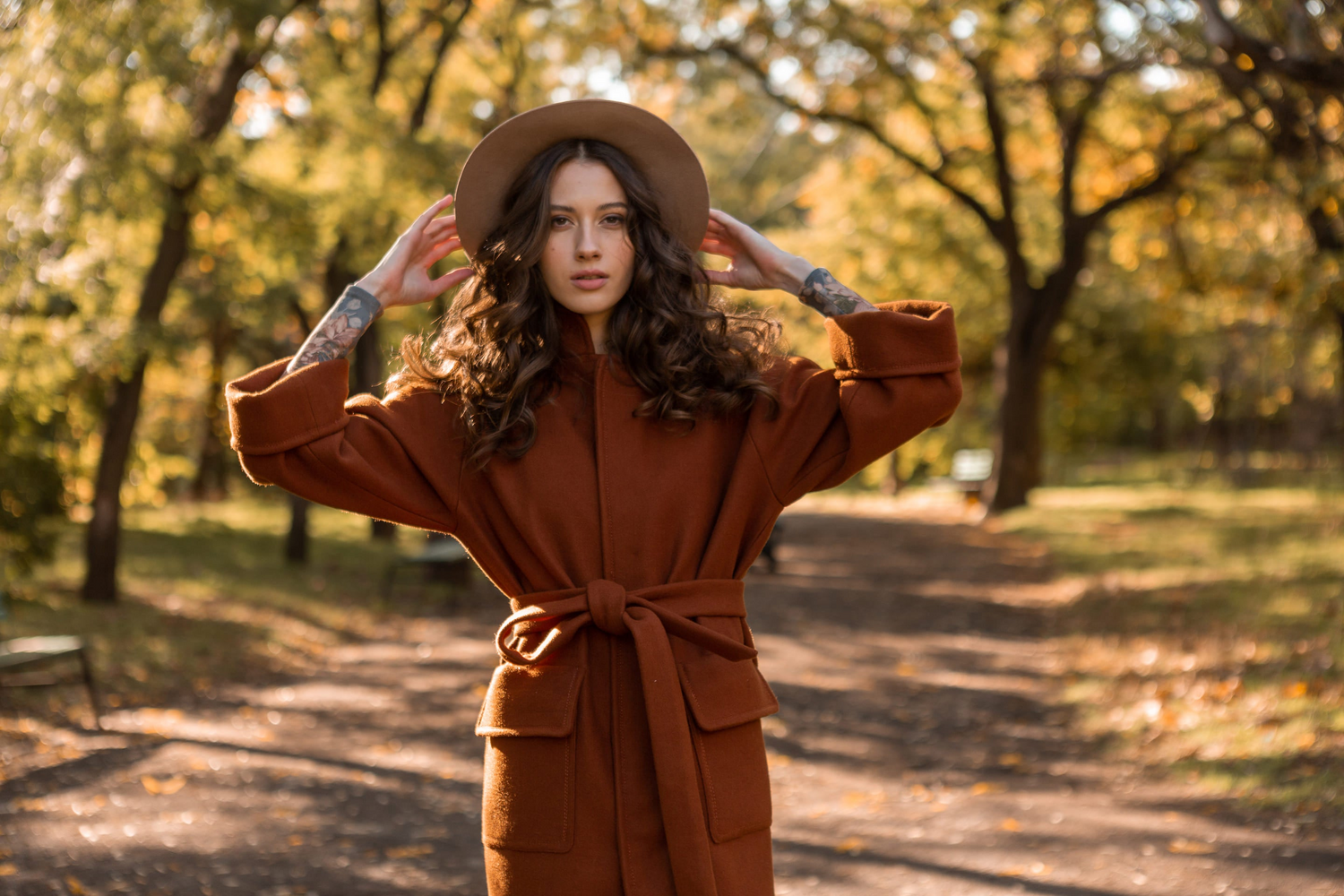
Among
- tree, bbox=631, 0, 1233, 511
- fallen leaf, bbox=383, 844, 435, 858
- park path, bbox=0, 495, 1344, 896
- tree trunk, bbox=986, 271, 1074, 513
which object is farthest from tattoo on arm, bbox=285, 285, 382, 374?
tree trunk, bbox=986, 271, 1074, 513

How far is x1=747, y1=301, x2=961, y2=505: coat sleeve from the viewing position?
7.43 feet

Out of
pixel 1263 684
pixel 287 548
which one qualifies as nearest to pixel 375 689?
pixel 1263 684

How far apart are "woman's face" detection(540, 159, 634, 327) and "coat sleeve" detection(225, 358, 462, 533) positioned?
0.32 meters

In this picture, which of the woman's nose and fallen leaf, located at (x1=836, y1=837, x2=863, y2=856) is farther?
fallen leaf, located at (x1=836, y1=837, x2=863, y2=856)

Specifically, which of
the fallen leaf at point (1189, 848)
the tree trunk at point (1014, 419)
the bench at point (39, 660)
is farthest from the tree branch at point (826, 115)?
the fallen leaf at point (1189, 848)

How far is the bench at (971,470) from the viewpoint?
25641 mm

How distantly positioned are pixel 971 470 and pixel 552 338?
1092 inches

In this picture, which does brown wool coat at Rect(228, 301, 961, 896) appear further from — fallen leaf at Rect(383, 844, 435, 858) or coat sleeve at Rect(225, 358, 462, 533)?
fallen leaf at Rect(383, 844, 435, 858)

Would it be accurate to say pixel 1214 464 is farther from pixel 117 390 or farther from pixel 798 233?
pixel 117 390

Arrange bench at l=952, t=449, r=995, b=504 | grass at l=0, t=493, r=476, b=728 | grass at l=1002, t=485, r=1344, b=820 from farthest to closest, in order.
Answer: bench at l=952, t=449, r=995, b=504, grass at l=0, t=493, r=476, b=728, grass at l=1002, t=485, r=1344, b=820

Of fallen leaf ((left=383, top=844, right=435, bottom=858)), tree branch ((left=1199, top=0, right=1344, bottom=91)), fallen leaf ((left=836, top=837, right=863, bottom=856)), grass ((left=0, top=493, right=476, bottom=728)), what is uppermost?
tree branch ((left=1199, top=0, right=1344, bottom=91))

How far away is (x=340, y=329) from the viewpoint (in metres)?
2.42

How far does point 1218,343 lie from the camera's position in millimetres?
20250

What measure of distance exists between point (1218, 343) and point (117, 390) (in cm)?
1616
